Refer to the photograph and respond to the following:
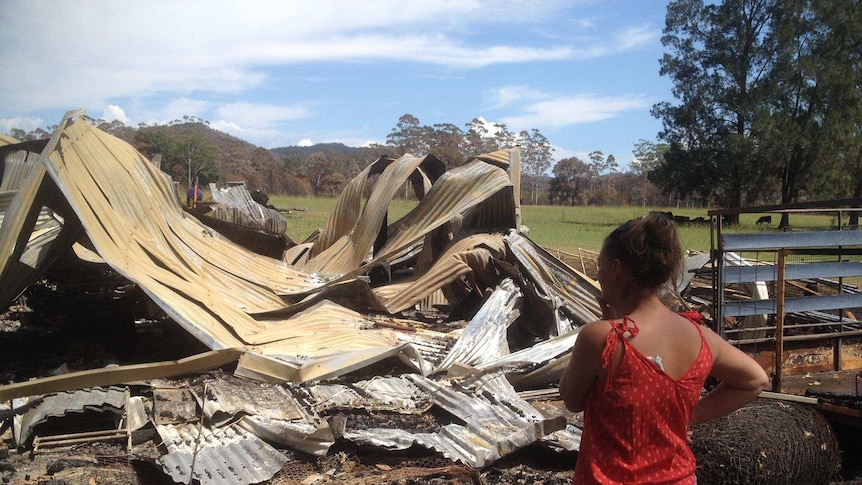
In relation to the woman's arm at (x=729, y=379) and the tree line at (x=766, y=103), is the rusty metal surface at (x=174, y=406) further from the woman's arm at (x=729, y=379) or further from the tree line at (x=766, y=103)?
the tree line at (x=766, y=103)

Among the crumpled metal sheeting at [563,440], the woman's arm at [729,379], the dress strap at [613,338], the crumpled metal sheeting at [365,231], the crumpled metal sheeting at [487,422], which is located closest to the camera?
the dress strap at [613,338]

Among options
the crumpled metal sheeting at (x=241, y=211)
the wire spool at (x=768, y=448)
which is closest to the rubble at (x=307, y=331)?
the wire spool at (x=768, y=448)

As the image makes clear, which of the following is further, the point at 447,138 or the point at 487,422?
the point at 447,138

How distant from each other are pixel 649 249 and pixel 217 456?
2.96m

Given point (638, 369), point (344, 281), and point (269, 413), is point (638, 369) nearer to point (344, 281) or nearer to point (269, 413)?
point (269, 413)

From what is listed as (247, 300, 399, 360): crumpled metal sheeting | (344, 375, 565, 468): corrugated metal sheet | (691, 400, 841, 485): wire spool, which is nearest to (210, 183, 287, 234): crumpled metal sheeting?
(247, 300, 399, 360): crumpled metal sheeting

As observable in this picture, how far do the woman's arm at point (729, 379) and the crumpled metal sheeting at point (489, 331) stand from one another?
11.0ft

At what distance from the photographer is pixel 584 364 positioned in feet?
5.72

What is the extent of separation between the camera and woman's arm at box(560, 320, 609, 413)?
1.71 metres

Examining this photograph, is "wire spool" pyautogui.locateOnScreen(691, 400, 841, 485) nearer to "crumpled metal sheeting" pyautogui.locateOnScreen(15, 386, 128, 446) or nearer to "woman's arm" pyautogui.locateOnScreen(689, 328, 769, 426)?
"woman's arm" pyautogui.locateOnScreen(689, 328, 769, 426)

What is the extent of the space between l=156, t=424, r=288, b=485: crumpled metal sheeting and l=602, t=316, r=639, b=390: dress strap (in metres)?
2.55

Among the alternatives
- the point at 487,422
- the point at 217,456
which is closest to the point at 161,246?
the point at 217,456

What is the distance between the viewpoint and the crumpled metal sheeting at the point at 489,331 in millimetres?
5527

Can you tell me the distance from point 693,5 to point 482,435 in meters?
28.7
